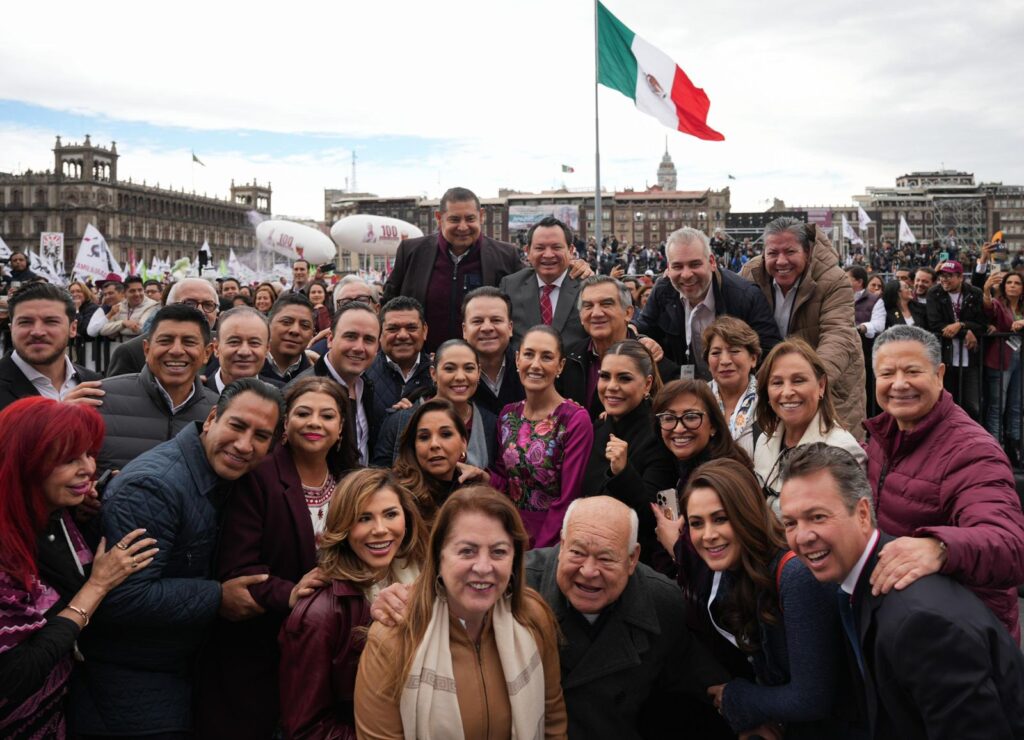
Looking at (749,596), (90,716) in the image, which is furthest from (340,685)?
(749,596)

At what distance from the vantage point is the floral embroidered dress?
371 centimetres

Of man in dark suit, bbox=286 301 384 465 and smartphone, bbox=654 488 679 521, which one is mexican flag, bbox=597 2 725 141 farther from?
smartphone, bbox=654 488 679 521

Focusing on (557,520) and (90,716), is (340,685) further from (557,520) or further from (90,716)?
(557,520)

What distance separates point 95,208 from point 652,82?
3623 inches

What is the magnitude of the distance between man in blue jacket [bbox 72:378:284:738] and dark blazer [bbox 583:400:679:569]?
1518mm

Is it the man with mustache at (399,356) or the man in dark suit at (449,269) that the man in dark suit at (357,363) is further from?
the man in dark suit at (449,269)

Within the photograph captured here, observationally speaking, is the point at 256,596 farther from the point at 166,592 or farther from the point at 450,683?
the point at 450,683

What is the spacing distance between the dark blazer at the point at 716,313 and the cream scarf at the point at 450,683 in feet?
8.49

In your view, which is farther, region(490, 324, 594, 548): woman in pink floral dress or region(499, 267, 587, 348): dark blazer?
region(499, 267, 587, 348): dark blazer

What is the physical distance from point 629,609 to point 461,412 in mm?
1453

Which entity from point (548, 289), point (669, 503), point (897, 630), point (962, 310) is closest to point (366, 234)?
point (962, 310)

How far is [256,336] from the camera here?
14.1ft

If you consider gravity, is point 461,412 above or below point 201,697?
above

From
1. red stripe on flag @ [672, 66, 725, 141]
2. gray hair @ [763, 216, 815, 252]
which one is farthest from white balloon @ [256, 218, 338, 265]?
gray hair @ [763, 216, 815, 252]
